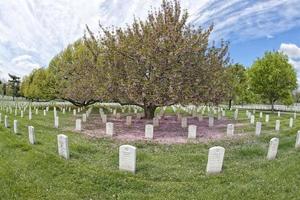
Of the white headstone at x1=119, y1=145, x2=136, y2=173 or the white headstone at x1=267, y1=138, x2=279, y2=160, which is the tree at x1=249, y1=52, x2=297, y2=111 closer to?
the white headstone at x1=267, y1=138, x2=279, y2=160

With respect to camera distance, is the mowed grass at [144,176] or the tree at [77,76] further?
the tree at [77,76]

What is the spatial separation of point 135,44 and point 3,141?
35.3 ft

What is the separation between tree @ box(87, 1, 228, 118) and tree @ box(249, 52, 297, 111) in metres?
27.2

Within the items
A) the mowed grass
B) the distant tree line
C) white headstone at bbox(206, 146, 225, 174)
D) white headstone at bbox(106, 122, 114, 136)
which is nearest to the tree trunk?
the distant tree line

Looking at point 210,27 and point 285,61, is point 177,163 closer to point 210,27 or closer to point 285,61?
point 210,27

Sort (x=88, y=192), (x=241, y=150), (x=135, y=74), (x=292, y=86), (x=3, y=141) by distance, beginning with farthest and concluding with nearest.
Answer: (x=292, y=86) < (x=135, y=74) < (x=3, y=141) < (x=241, y=150) < (x=88, y=192)

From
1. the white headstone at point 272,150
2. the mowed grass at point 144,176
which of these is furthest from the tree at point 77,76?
the white headstone at point 272,150

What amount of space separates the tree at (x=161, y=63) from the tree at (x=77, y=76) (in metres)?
1.77

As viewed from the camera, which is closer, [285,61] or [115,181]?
[115,181]

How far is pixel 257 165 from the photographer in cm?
1097

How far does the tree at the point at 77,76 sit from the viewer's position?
25.7 metres

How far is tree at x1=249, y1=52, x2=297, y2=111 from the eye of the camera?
49781 millimetres

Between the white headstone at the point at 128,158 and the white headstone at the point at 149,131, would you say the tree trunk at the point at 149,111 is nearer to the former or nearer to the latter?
the white headstone at the point at 149,131

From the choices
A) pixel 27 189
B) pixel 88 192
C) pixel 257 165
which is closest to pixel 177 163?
pixel 257 165
